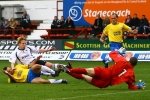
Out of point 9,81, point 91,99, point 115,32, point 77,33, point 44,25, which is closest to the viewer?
point 91,99

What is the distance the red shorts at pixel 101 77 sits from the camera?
17031 mm

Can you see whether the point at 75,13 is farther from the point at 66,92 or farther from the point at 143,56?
the point at 66,92

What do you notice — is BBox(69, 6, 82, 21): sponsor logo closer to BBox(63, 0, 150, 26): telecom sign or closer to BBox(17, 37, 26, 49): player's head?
BBox(63, 0, 150, 26): telecom sign

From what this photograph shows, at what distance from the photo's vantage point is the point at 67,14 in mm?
43438

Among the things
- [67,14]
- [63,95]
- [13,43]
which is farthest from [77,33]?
[63,95]

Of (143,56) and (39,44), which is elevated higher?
(39,44)

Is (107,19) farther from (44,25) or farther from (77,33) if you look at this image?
(44,25)

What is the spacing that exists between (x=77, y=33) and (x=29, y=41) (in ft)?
16.2

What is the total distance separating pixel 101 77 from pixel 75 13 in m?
26.5

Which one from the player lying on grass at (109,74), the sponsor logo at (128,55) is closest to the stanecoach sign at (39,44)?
the sponsor logo at (128,55)

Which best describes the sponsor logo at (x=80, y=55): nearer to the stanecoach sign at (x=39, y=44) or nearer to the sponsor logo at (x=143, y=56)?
the stanecoach sign at (x=39, y=44)

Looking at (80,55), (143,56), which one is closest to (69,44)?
(80,55)

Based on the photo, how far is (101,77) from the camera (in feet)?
56.1

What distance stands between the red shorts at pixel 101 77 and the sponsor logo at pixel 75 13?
1031 inches
